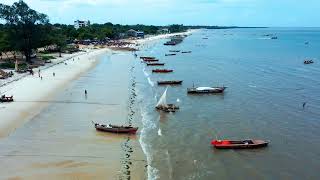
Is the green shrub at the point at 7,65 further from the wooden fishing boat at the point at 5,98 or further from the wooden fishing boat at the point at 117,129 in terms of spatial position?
the wooden fishing boat at the point at 117,129

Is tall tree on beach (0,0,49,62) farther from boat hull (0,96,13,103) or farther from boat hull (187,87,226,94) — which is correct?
boat hull (187,87,226,94)

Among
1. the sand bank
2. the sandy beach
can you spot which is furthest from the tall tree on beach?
the sandy beach

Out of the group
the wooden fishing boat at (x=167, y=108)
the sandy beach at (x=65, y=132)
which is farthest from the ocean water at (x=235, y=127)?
the sandy beach at (x=65, y=132)

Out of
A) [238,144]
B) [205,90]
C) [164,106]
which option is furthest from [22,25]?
[238,144]

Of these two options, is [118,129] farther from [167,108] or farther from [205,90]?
[205,90]

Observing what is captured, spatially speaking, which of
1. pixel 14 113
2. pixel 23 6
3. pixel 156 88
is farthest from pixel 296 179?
pixel 23 6
